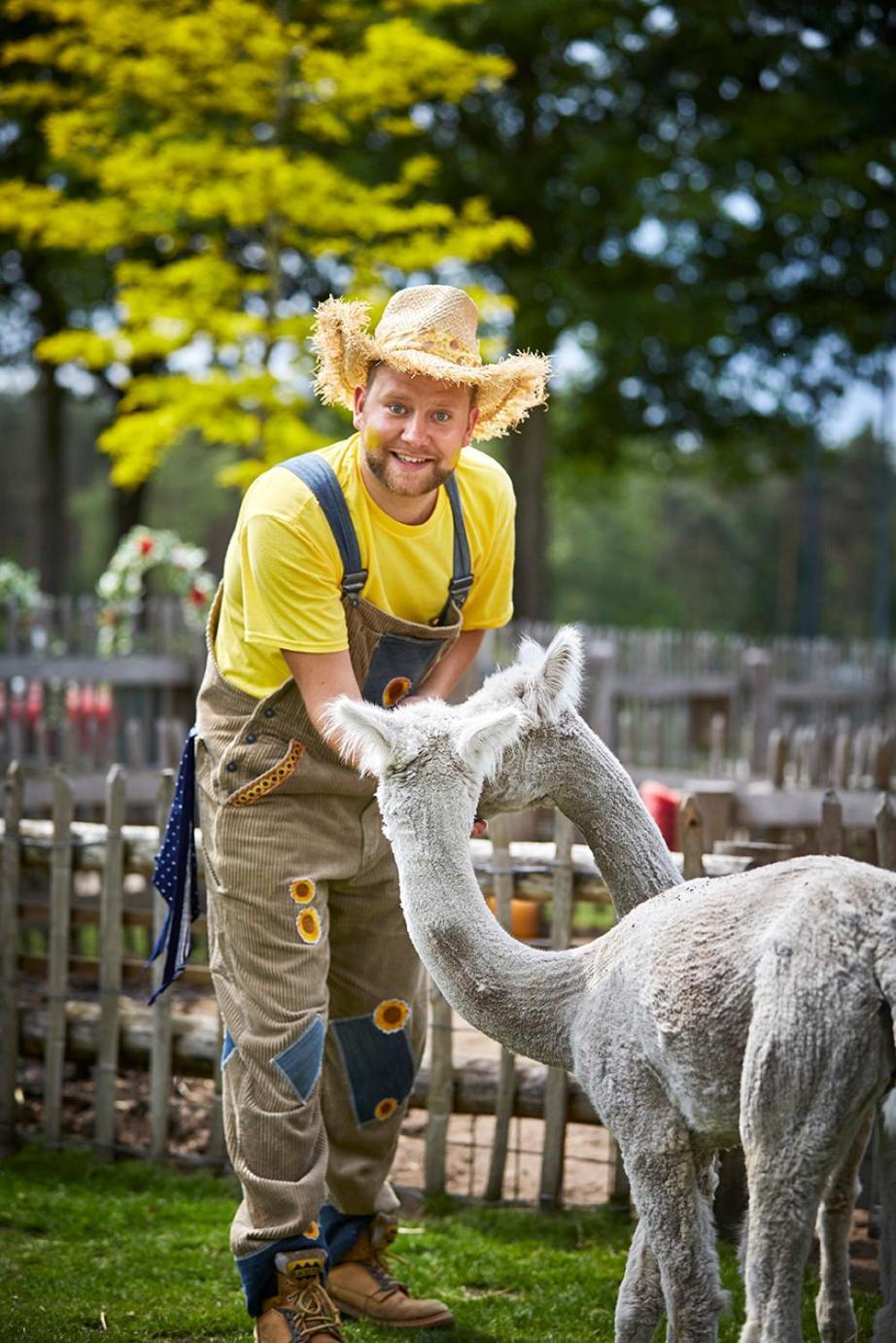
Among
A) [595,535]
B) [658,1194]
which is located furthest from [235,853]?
[595,535]

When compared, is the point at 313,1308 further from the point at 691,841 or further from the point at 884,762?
the point at 884,762

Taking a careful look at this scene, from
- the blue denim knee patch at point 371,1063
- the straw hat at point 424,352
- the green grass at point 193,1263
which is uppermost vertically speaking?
the straw hat at point 424,352

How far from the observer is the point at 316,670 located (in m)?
3.20

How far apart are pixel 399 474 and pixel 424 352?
0.27m

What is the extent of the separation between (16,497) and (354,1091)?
166 feet

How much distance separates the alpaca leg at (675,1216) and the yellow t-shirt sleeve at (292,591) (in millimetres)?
1202

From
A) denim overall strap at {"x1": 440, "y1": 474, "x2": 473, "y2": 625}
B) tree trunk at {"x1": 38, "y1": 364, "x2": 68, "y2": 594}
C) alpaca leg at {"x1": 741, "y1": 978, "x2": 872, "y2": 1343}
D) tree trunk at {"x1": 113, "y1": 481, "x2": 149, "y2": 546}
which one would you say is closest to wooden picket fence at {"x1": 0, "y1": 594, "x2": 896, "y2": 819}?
denim overall strap at {"x1": 440, "y1": 474, "x2": 473, "y2": 625}

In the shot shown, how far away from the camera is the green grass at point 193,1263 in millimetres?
3793

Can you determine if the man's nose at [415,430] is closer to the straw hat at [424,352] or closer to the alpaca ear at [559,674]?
the straw hat at [424,352]

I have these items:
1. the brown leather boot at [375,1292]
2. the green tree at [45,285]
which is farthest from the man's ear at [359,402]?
the green tree at [45,285]

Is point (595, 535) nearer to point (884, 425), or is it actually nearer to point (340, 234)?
point (884, 425)

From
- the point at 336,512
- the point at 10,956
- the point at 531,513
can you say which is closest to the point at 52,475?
the point at 531,513

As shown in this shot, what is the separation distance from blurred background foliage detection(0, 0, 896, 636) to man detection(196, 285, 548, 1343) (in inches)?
415

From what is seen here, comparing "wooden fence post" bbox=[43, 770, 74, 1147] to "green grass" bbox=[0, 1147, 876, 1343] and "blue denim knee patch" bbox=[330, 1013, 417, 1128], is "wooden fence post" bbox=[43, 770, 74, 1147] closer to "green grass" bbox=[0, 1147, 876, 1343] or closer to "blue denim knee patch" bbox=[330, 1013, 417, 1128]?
"green grass" bbox=[0, 1147, 876, 1343]
